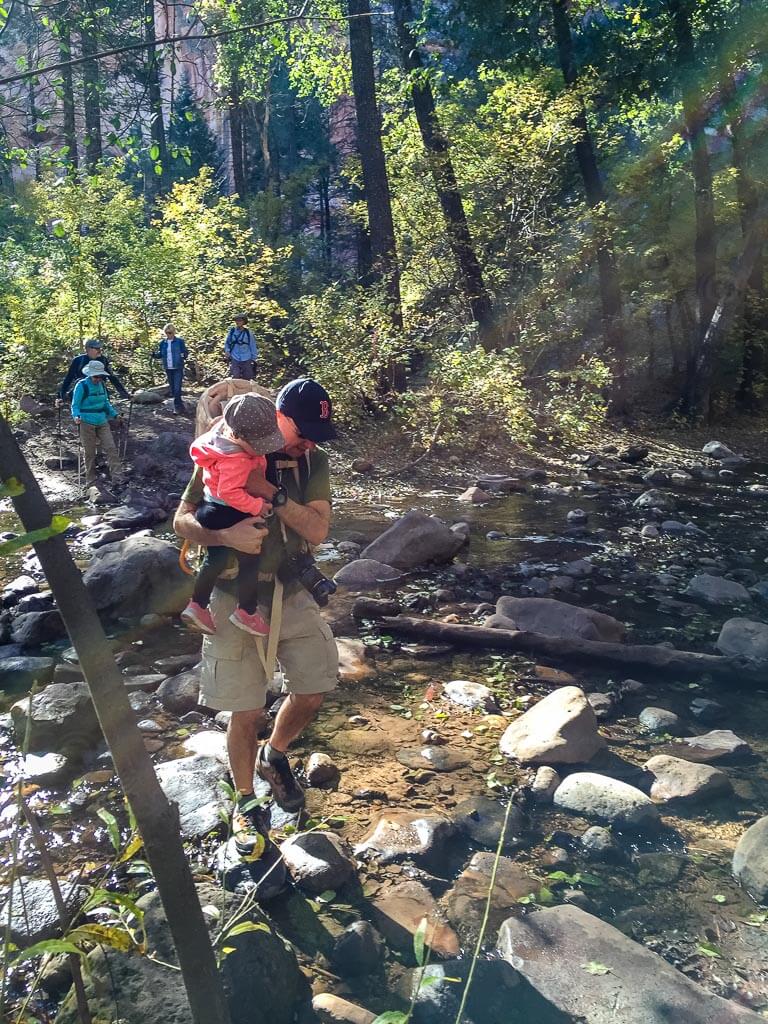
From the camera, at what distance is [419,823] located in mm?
4043

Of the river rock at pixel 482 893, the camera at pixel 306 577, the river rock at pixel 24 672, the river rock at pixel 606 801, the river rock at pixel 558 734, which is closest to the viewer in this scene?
the river rock at pixel 482 893

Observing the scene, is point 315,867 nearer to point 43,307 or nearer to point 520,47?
point 43,307

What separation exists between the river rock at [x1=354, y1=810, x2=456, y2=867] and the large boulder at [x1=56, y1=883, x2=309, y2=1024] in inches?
34.8

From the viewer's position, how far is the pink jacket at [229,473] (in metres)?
3.33

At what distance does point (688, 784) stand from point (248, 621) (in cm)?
252

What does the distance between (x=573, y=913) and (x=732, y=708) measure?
105 inches

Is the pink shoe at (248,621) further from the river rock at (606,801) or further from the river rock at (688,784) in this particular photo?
the river rock at (688,784)

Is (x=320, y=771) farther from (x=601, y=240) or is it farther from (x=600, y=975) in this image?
(x=601, y=240)

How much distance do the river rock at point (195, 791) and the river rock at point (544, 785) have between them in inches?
62.8

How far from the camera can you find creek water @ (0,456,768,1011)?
3469 millimetres

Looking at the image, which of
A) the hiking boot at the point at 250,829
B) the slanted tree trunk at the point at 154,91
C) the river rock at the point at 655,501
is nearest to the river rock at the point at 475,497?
the river rock at the point at 655,501

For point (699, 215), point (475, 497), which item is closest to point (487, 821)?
point (475, 497)

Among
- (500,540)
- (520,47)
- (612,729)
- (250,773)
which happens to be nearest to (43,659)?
(250,773)

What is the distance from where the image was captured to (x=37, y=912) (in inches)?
128
